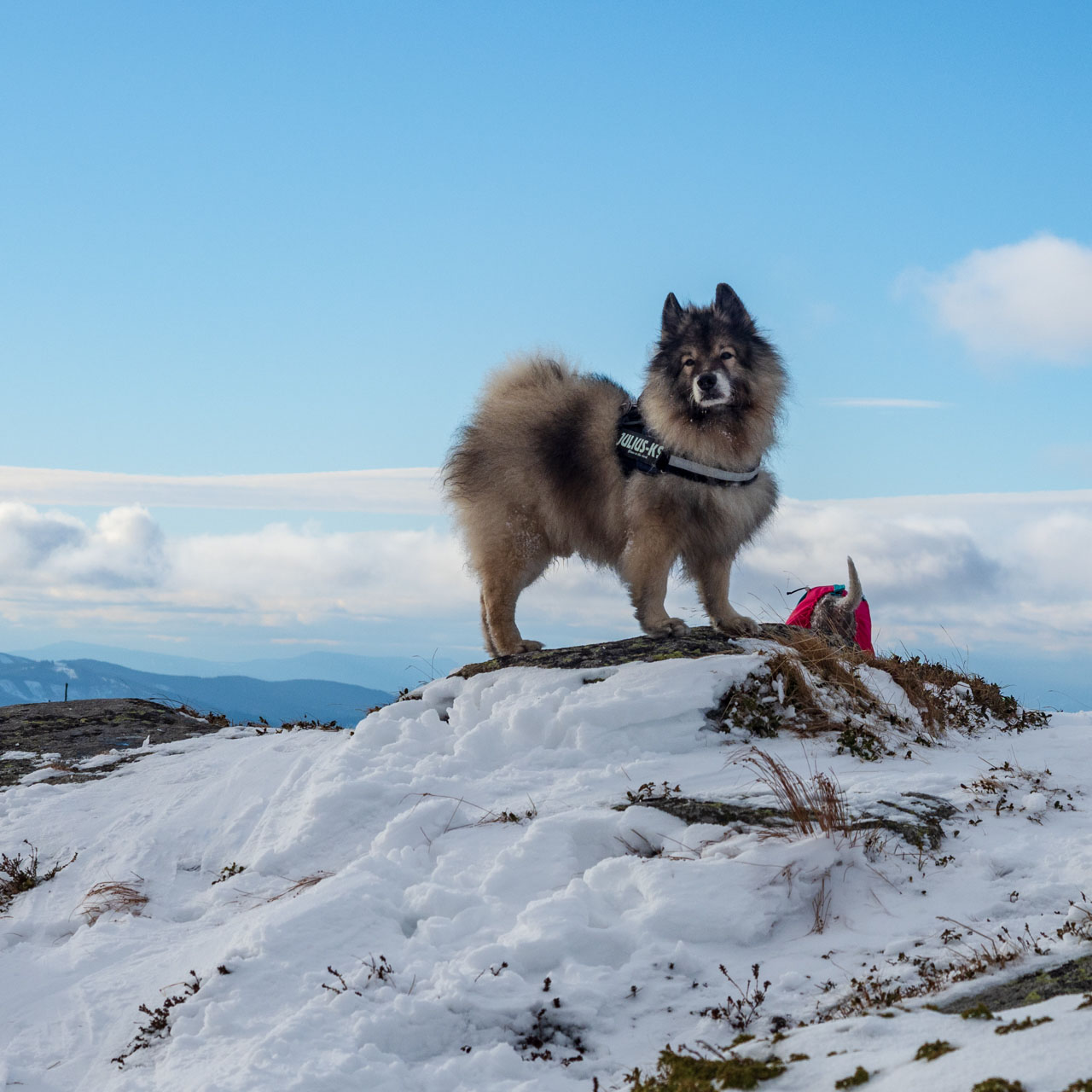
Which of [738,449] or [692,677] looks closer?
[692,677]

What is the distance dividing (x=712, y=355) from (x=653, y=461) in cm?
90

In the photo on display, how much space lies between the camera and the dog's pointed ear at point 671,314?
732cm

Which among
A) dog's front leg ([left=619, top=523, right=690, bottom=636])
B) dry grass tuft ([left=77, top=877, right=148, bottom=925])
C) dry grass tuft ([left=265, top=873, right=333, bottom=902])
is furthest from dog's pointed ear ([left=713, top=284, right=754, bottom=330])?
dry grass tuft ([left=77, top=877, right=148, bottom=925])

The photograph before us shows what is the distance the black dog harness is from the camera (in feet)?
23.6

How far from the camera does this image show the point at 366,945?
379cm

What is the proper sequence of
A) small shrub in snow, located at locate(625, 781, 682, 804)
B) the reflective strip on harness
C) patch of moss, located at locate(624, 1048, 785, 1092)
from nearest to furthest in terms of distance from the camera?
1. patch of moss, located at locate(624, 1048, 785, 1092)
2. small shrub in snow, located at locate(625, 781, 682, 804)
3. the reflective strip on harness

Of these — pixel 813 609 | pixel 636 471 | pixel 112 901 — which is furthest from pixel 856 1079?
pixel 813 609

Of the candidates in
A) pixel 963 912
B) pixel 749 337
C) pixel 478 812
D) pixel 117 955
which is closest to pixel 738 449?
pixel 749 337

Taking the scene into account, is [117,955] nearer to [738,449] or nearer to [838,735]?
[838,735]

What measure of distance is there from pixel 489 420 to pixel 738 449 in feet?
7.29

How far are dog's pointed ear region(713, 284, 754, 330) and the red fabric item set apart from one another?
3.61m

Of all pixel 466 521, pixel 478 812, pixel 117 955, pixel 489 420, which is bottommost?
pixel 117 955

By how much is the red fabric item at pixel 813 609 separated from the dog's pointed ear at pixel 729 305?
3.61 meters

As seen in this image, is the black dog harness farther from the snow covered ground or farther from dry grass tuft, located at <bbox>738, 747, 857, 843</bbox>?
dry grass tuft, located at <bbox>738, 747, 857, 843</bbox>
